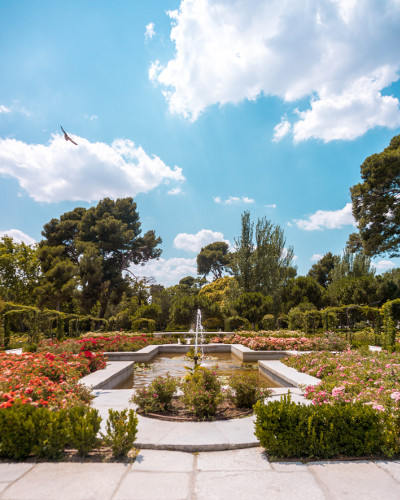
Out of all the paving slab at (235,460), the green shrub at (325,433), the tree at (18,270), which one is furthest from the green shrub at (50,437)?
the tree at (18,270)

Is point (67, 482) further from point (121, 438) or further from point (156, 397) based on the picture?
point (156, 397)

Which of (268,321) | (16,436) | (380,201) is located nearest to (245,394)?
(16,436)

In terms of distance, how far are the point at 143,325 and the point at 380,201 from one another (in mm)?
16910

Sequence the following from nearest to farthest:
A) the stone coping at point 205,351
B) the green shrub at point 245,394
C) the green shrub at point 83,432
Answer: the green shrub at point 83,432 < the green shrub at point 245,394 < the stone coping at point 205,351

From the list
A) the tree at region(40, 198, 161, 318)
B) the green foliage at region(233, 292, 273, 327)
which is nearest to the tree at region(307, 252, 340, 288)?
the tree at region(40, 198, 161, 318)

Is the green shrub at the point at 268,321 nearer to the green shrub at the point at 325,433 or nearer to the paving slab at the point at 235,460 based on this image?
the green shrub at the point at 325,433

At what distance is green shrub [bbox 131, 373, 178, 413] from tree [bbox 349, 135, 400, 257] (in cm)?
1985

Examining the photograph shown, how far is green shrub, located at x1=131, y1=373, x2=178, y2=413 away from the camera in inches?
195

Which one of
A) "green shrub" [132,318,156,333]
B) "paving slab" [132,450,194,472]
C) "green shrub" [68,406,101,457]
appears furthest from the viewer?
"green shrub" [132,318,156,333]

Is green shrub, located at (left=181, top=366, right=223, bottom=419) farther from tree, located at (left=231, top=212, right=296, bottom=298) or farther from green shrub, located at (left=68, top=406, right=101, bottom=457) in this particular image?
tree, located at (left=231, top=212, right=296, bottom=298)

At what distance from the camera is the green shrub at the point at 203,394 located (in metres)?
4.72

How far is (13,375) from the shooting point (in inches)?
206

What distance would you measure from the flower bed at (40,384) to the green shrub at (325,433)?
2.72 m

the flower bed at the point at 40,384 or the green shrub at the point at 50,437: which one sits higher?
the flower bed at the point at 40,384
